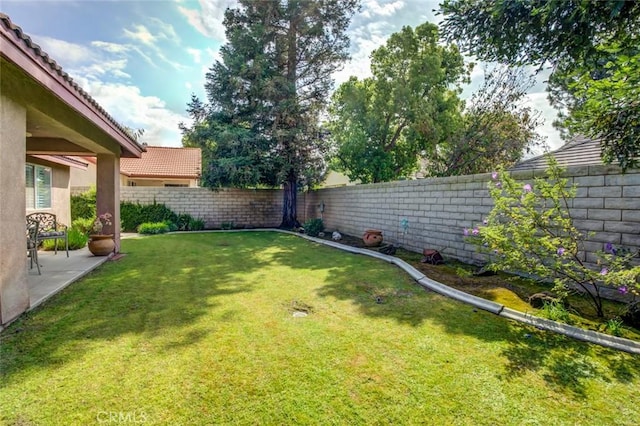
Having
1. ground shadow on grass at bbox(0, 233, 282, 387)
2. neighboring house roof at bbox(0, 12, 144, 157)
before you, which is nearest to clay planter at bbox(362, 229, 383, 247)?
ground shadow on grass at bbox(0, 233, 282, 387)

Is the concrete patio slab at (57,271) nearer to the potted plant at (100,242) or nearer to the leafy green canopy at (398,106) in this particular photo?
the potted plant at (100,242)

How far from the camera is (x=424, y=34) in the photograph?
1418 cm

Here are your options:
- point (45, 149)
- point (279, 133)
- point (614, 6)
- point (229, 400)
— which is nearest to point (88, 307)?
point (229, 400)

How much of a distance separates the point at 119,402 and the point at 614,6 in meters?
5.68

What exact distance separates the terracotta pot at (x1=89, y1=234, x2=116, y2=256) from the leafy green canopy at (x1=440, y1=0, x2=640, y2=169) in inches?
336

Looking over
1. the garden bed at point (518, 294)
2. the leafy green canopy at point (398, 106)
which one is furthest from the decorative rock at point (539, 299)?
the leafy green canopy at point (398, 106)

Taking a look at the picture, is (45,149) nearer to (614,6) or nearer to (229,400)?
(229,400)

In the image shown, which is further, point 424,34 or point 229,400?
point 424,34

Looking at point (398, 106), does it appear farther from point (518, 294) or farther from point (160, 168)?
point (160, 168)

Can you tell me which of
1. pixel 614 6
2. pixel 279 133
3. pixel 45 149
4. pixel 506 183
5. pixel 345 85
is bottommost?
pixel 506 183

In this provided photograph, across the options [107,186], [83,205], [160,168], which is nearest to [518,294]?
[107,186]

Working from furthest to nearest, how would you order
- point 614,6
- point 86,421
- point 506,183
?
point 506,183
point 614,6
point 86,421

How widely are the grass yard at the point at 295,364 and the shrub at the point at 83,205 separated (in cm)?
995

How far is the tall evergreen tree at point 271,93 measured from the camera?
1336 centimetres
